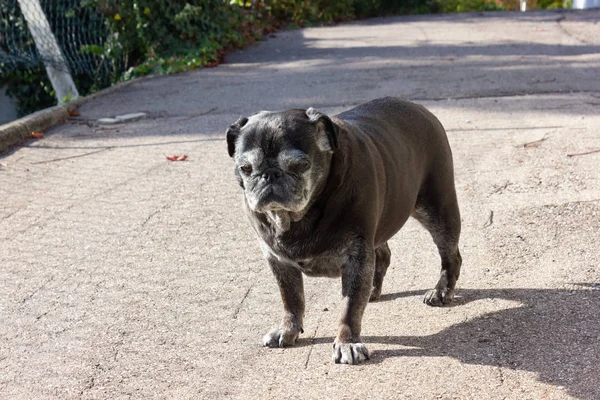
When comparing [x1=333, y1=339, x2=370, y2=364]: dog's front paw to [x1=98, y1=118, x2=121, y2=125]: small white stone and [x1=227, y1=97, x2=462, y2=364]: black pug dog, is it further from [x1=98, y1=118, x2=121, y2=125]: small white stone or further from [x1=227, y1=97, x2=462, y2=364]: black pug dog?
[x1=98, y1=118, x2=121, y2=125]: small white stone

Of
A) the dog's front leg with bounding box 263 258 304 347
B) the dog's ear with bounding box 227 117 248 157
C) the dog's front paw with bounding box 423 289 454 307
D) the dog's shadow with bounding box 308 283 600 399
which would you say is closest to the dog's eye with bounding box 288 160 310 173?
the dog's ear with bounding box 227 117 248 157

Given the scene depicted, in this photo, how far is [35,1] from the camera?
11750 mm

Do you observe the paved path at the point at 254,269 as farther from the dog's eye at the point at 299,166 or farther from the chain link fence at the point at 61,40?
the chain link fence at the point at 61,40

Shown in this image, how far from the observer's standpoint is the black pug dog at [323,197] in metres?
4.00

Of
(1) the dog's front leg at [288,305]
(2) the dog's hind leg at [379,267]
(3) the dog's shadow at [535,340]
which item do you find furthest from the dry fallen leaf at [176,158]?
(3) the dog's shadow at [535,340]

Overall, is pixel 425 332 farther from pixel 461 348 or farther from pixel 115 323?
pixel 115 323

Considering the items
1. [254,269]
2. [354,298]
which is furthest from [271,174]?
[254,269]

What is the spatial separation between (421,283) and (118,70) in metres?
10.3

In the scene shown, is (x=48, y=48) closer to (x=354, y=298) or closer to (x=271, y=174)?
(x=271, y=174)

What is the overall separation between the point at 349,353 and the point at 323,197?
30.3 inches

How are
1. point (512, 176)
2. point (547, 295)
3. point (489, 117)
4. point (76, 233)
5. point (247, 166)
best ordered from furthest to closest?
point (489, 117)
point (512, 176)
point (76, 233)
point (547, 295)
point (247, 166)

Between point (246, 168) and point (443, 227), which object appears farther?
point (443, 227)

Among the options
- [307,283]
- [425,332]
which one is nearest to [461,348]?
[425,332]

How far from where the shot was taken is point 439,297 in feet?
16.0
